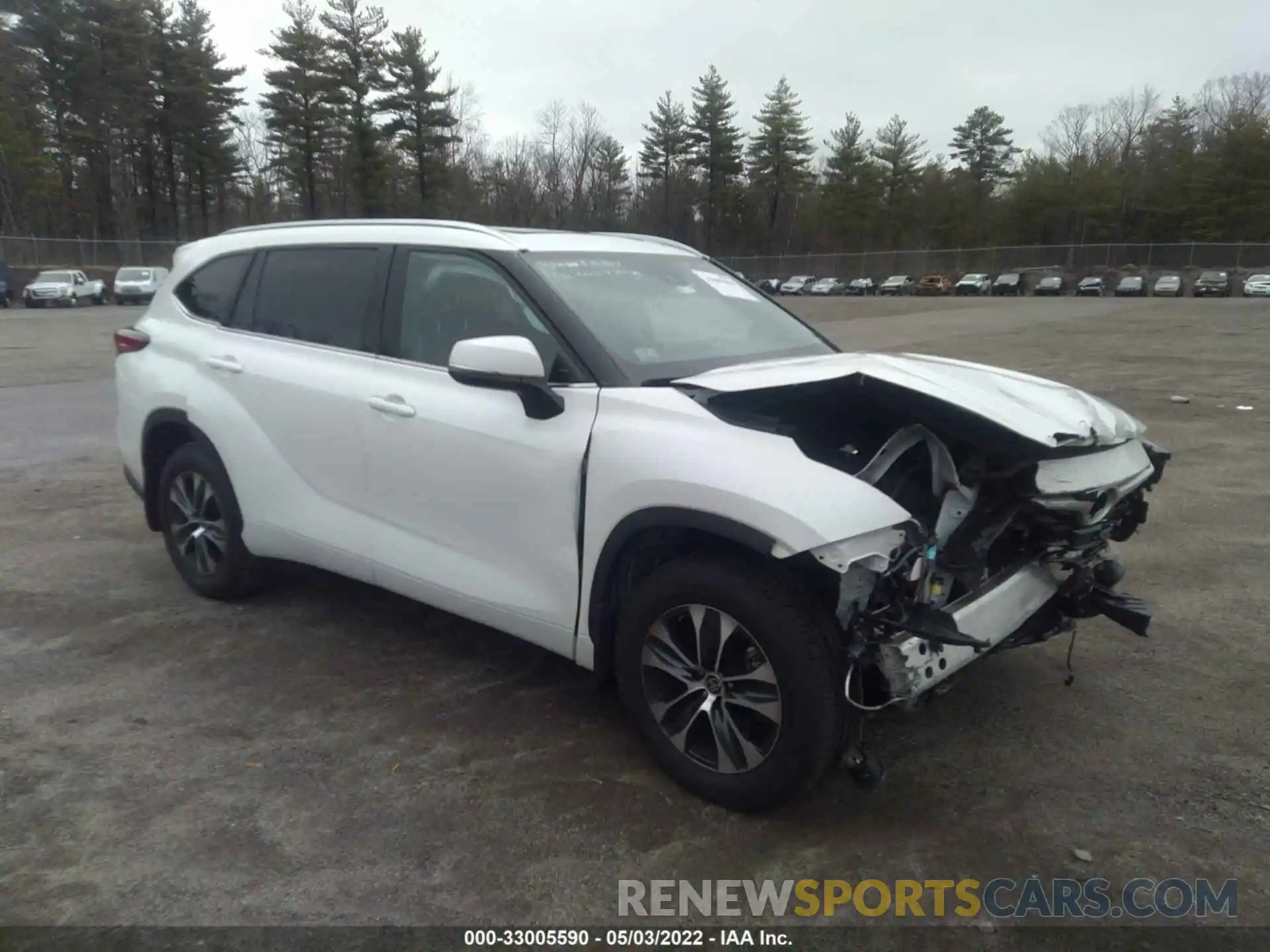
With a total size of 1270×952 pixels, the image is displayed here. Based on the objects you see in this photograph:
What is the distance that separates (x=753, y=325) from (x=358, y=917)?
284cm

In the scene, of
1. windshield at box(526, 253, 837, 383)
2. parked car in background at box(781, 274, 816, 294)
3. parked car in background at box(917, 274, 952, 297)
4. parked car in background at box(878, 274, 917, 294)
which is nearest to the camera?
windshield at box(526, 253, 837, 383)

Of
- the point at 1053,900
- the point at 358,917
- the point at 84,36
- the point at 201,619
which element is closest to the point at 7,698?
the point at 201,619

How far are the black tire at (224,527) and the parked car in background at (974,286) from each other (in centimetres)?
5807

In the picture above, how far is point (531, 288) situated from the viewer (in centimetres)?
376

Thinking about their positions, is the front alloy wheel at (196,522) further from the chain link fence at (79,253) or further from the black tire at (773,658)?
the chain link fence at (79,253)

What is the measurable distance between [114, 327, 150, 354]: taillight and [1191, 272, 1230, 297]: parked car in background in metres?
53.8

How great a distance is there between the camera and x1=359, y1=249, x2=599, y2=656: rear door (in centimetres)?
347

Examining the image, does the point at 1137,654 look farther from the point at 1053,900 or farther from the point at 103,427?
the point at 103,427

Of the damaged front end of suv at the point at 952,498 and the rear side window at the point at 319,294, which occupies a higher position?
the rear side window at the point at 319,294

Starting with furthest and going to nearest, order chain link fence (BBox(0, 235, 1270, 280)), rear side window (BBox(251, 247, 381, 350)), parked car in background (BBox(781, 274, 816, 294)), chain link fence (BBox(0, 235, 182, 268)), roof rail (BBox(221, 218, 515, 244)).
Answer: parked car in background (BBox(781, 274, 816, 294)) → chain link fence (BBox(0, 235, 1270, 280)) → chain link fence (BBox(0, 235, 182, 268)) → rear side window (BBox(251, 247, 381, 350)) → roof rail (BBox(221, 218, 515, 244))

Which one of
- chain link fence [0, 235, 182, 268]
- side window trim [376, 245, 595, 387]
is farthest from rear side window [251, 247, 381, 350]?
chain link fence [0, 235, 182, 268]

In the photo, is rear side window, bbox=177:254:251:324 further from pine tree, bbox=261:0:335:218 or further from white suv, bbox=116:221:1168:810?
pine tree, bbox=261:0:335:218

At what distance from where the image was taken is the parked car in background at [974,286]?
57969 millimetres

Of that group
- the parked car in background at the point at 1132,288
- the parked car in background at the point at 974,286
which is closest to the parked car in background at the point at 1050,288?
the parked car in background at the point at 974,286
